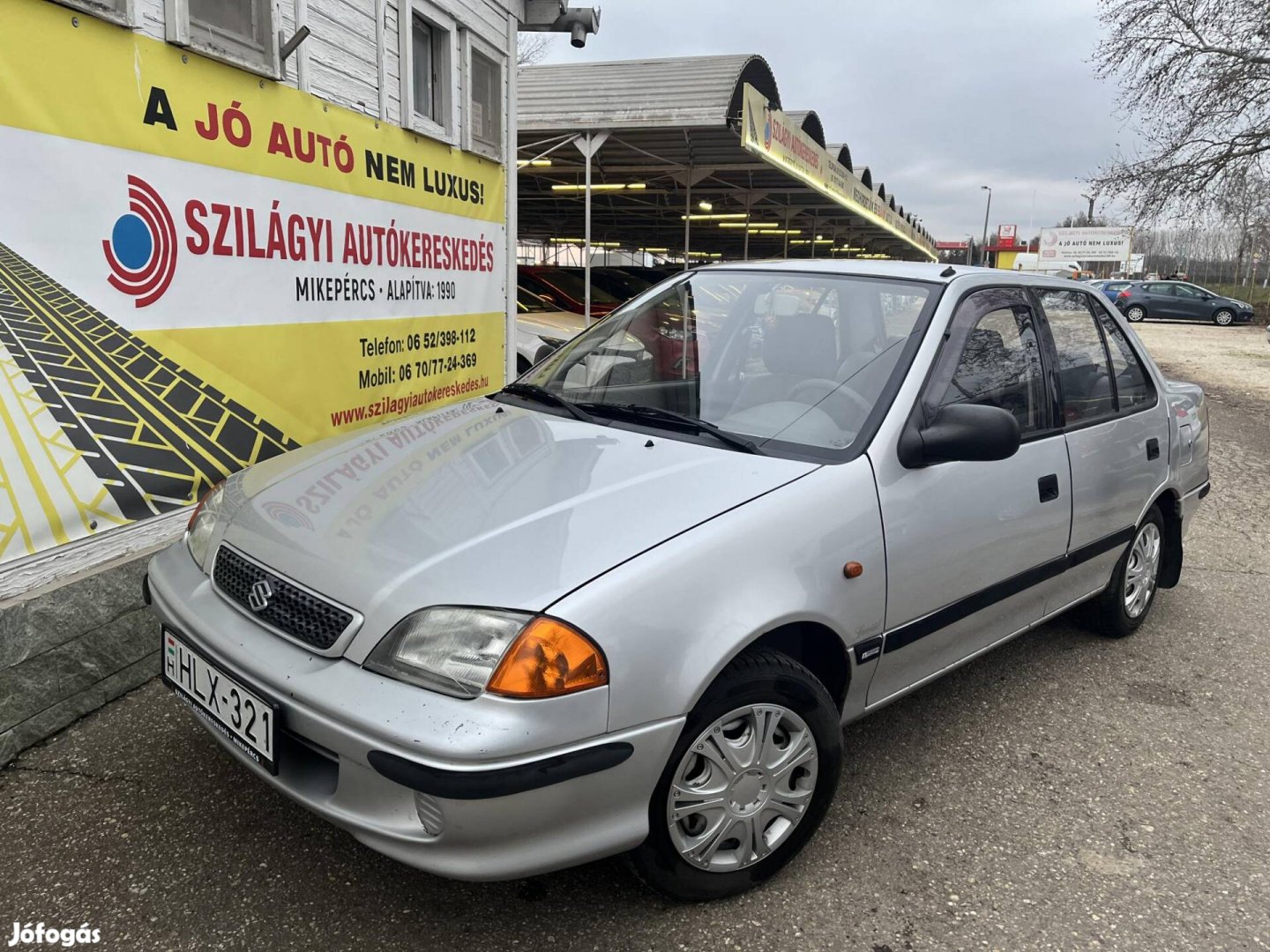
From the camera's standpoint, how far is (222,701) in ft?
7.05

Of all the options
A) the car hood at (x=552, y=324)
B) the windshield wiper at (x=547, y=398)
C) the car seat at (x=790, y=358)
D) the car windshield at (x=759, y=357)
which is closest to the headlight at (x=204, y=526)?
the windshield wiper at (x=547, y=398)

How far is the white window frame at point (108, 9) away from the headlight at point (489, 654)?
2.63 meters

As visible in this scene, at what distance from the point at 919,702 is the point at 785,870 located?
126cm

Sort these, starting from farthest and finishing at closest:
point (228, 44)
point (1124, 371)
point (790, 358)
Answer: point (1124, 371), point (228, 44), point (790, 358)

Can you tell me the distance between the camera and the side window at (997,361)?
292 centimetres

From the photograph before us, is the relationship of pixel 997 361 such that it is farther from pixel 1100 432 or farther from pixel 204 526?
pixel 204 526

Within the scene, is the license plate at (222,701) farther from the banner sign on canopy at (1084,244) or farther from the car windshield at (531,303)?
the banner sign on canopy at (1084,244)

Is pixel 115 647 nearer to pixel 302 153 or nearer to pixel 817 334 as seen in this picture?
pixel 302 153

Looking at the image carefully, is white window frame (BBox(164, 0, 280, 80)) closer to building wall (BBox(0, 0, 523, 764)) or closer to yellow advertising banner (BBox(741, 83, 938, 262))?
building wall (BBox(0, 0, 523, 764))

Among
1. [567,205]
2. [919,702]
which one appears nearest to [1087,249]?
[567,205]

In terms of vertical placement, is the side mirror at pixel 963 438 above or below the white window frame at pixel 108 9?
below

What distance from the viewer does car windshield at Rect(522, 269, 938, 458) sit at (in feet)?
8.98

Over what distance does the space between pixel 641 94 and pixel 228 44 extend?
6.74 metres

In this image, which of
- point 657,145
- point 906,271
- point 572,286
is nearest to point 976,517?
point 906,271
